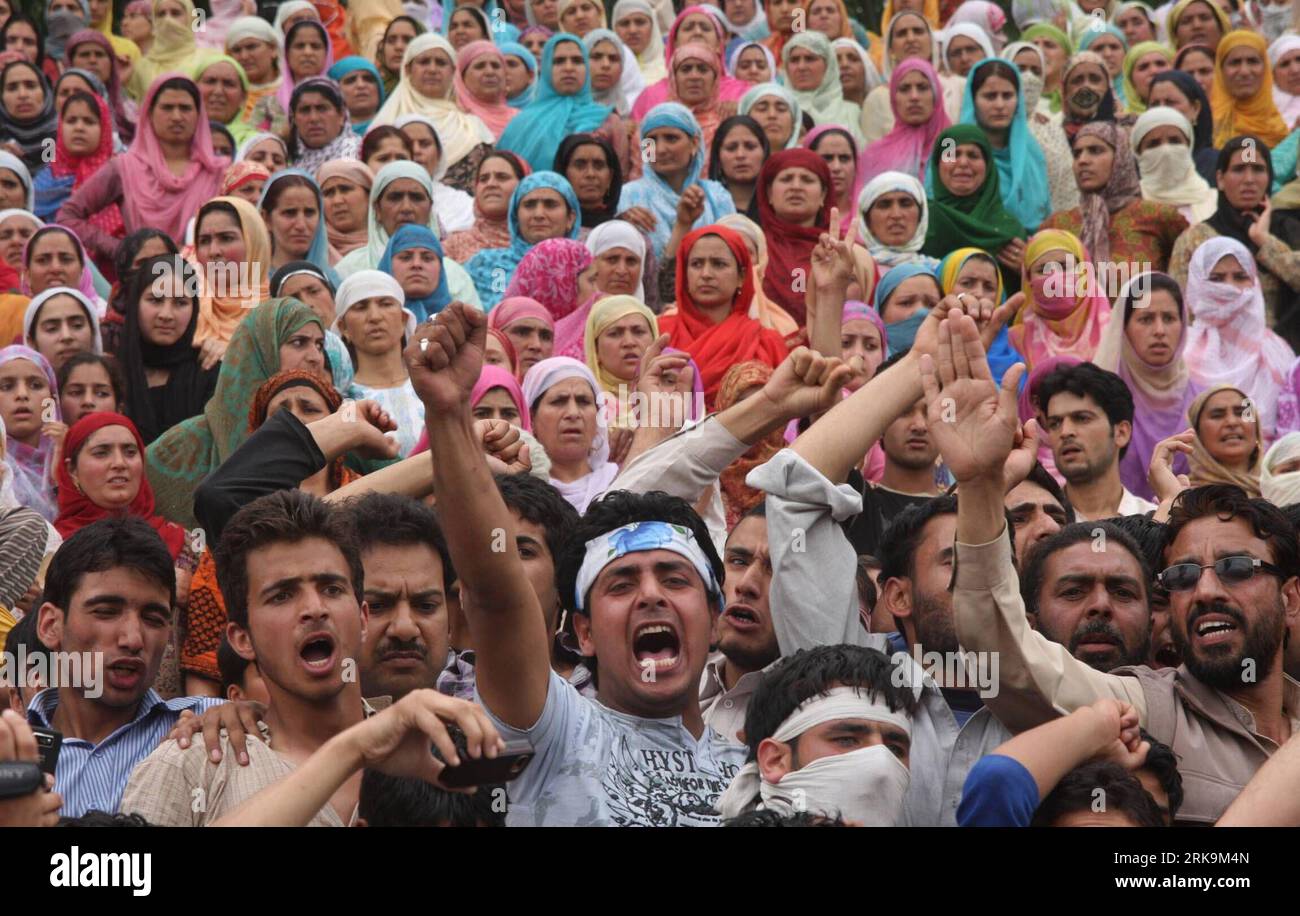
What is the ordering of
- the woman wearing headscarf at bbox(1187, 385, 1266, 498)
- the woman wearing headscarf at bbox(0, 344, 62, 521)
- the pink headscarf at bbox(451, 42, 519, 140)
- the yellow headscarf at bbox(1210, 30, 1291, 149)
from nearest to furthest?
the woman wearing headscarf at bbox(0, 344, 62, 521)
the woman wearing headscarf at bbox(1187, 385, 1266, 498)
the pink headscarf at bbox(451, 42, 519, 140)
the yellow headscarf at bbox(1210, 30, 1291, 149)

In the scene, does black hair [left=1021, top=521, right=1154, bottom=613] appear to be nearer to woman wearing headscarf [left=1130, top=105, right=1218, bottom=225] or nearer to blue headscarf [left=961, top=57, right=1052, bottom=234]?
blue headscarf [left=961, top=57, right=1052, bottom=234]

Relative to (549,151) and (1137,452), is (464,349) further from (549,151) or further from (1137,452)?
(549,151)

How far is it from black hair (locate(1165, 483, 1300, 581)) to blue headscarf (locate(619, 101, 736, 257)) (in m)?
4.91

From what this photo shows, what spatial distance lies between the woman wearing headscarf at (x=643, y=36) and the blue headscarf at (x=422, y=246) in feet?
15.1

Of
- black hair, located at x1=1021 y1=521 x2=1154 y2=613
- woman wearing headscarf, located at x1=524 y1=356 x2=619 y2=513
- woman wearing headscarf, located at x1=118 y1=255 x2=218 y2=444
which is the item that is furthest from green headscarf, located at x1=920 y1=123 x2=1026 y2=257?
black hair, located at x1=1021 y1=521 x2=1154 y2=613

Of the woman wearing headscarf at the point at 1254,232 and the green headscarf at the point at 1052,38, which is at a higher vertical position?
the green headscarf at the point at 1052,38

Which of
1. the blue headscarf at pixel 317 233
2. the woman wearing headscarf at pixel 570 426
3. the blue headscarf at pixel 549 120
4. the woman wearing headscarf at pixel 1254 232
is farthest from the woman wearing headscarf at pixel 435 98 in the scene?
the woman wearing headscarf at pixel 570 426

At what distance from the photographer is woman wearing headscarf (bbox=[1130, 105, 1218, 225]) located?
11.3 meters

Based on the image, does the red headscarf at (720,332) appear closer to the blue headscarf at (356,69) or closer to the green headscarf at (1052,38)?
the blue headscarf at (356,69)

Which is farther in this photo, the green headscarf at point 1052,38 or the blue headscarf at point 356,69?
the green headscarf at point 1052,38

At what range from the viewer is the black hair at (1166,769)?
463cm

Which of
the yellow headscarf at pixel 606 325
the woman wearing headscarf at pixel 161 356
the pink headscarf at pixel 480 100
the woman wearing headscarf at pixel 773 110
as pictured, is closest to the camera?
the woman wearing headscarf at pixel 161 356

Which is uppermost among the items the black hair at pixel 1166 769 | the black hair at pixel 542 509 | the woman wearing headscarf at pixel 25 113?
the woman wearing headscarf at pixel 25 113

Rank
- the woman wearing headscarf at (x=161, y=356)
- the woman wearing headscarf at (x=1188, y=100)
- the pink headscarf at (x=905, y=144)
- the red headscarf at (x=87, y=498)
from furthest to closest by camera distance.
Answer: the woman wearing headscarf at (x=1188, y=100) → the pink headscarf at (x=905, y=144) → the woman wearing headscarf at (x=161, y=356) → the red headscarf at (x=87, y=498)
